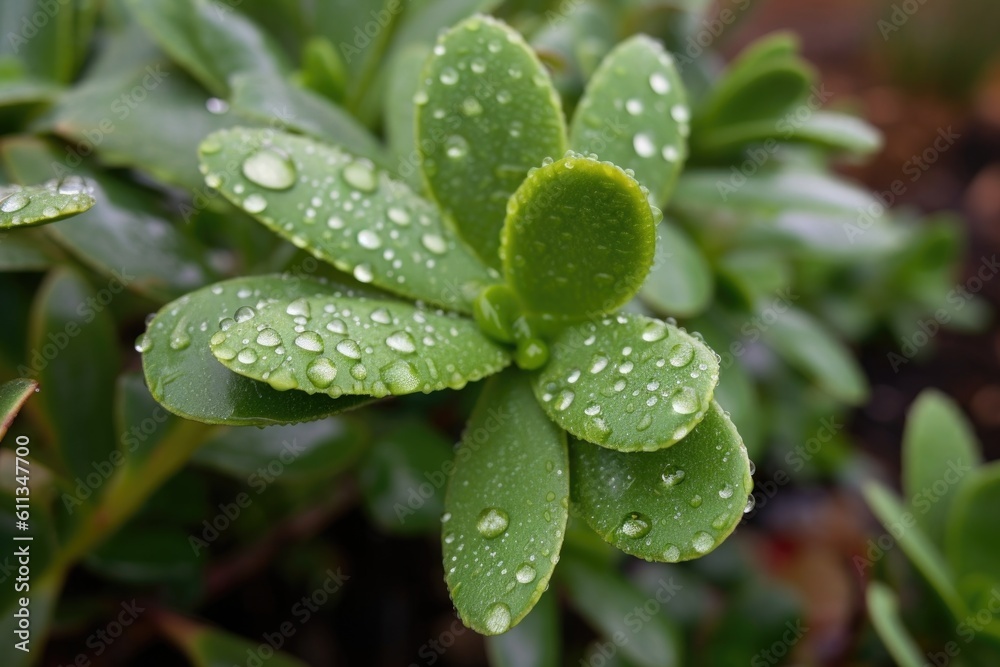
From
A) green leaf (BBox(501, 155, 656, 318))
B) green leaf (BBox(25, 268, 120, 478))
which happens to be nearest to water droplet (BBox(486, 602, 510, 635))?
green leaf (BBox(501, 155, 656, 318))

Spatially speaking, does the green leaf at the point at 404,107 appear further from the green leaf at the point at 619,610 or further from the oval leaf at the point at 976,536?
the oval leaf at the point at 976,536

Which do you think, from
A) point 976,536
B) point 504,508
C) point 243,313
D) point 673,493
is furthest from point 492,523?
point 976,536

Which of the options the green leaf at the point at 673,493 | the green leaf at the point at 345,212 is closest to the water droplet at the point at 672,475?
the green leaf at the point at 673,493

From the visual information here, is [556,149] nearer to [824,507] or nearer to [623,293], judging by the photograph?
[623,293]

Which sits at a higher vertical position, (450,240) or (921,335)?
(450,240)

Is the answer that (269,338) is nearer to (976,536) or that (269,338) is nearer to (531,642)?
(531,642)

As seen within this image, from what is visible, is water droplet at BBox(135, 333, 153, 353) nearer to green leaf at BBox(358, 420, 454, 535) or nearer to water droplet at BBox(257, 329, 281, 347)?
water droplet at BBox(257, 329, 281, 347)

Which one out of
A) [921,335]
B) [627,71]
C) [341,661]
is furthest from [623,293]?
[921,335]
